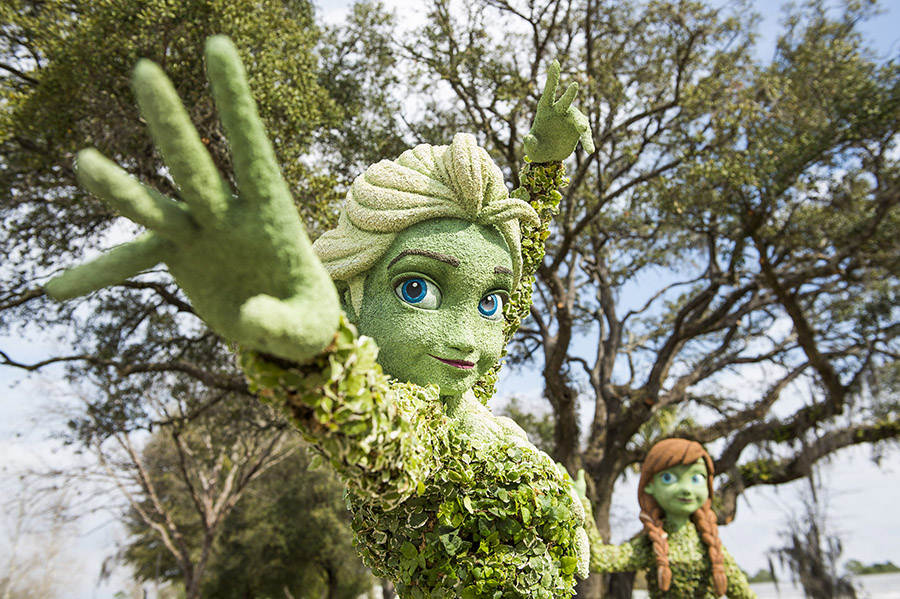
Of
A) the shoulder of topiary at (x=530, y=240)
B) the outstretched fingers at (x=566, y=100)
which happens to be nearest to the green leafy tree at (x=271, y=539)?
the shoulder of topiary at (x=530, y=240)

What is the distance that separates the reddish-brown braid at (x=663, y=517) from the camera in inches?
229

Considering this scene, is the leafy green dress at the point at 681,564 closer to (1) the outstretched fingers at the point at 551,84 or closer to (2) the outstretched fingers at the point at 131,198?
(1) the outstretched fingers at the point at 551,84

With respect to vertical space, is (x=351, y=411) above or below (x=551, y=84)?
below

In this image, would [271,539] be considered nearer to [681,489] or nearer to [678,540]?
[678,540]

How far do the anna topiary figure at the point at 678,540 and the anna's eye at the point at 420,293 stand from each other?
4106 mm

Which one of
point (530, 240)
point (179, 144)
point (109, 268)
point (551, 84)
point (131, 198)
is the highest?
point (551, 84)

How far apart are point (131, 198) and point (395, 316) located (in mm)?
1386

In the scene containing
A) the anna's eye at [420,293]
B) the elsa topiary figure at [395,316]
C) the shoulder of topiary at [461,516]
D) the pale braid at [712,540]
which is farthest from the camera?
the pale braid at [712,540]

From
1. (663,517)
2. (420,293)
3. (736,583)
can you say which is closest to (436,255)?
(420,293)

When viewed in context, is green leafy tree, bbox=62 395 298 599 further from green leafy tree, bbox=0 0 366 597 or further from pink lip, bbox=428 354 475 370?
pink lip, bbox=428 354 475 370

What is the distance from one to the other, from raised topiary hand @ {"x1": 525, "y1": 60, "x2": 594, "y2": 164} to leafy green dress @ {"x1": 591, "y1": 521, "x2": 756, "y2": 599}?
153 inches

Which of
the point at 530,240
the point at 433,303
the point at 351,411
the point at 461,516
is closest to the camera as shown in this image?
the point at 351,411

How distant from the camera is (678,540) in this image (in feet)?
20.0

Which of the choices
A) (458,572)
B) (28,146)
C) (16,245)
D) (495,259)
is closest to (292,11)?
(28,146)
